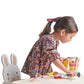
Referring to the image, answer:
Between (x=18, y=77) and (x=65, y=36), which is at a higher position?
(x=65, y=36)

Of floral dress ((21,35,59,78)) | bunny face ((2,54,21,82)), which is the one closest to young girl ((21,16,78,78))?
floral dress ((21,35,59,78))

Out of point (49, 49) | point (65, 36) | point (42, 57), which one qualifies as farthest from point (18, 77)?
point (65, 36)

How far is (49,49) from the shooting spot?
156 cm

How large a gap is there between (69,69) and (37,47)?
0.29 meters

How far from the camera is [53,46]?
1568mm

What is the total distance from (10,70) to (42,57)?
28 cm

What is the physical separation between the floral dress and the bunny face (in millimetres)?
106

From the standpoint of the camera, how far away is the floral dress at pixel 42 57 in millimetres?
1566

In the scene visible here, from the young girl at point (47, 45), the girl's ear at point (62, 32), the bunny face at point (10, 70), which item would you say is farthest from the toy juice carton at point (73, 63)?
the bunny face at point (10, 70)

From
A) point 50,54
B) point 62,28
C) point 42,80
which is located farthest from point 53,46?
point 42,80

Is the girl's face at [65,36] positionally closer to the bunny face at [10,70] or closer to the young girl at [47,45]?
the young girl at [47,45]

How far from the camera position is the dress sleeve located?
152 centimetres

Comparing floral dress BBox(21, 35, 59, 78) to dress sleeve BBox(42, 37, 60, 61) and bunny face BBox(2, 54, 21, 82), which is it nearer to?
dress sleeve BBox(42, 37, 60, 61)

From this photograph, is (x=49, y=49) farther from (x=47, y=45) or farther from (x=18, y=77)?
(x=18, y=77)
